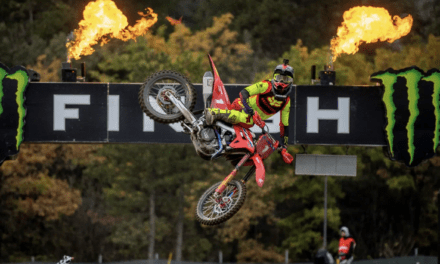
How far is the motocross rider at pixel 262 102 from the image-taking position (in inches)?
508

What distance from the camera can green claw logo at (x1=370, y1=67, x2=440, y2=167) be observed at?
20.7 metres

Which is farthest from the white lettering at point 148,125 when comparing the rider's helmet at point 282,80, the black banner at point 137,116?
the rider's helmet at point 282,80

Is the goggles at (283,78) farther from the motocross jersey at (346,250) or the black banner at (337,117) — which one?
the motocross jersey at (346,250)

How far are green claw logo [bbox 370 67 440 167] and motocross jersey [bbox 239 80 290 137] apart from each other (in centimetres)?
790

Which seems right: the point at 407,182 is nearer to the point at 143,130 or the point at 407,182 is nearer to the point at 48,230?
the point at 48,230

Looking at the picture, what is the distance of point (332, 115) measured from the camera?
2089 centimetres

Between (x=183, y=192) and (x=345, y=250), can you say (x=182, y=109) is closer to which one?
(x=345, y=250)

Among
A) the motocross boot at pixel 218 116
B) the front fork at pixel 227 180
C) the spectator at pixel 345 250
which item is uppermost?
the motocross boot at pixel 218 116

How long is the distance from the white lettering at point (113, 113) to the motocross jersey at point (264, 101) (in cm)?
821

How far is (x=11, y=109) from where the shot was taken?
20.9 metres

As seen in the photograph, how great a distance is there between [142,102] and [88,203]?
130ft

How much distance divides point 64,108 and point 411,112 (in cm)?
985

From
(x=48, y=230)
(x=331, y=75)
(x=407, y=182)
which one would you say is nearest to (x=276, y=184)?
(x=407, y=182)

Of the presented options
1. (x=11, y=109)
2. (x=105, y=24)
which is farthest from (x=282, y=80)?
(x=11, y=109)
